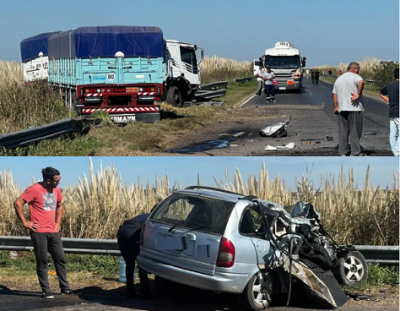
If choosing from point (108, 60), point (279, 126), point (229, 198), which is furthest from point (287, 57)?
point (229, 198)

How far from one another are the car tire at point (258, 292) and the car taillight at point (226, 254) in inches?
14.9

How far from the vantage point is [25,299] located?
9062mm

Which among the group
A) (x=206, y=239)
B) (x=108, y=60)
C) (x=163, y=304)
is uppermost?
(x=108, y=60)

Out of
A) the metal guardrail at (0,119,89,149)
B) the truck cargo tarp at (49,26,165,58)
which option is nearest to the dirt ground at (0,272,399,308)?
the metal guardrail at (0,119,89,149)

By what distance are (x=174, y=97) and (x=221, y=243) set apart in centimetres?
2325

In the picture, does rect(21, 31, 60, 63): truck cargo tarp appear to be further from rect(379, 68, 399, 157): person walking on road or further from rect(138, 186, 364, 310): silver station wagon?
rect(138, 186, 364, 310): silver station wagon

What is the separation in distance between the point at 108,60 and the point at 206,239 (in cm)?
1729

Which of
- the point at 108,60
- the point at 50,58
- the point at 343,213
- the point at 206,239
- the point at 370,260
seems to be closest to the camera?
the point at 206,239

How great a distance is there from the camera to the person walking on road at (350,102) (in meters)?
14.4

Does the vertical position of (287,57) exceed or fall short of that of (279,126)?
it exceeds it

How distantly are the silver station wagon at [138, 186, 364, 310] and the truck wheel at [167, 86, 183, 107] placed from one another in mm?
21957

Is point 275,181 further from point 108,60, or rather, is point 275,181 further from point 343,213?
point 108,60

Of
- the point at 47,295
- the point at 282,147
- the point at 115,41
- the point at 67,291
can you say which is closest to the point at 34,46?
the point at 115,41

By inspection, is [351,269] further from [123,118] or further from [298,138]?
[123,118]
